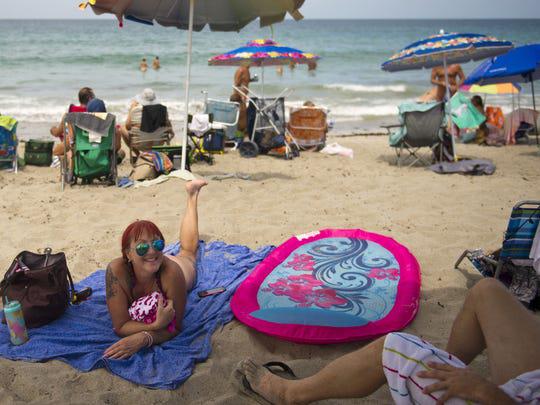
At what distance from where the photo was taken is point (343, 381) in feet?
6.72

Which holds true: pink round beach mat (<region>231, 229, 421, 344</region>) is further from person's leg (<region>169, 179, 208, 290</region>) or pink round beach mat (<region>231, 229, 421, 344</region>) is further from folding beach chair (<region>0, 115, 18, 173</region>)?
folding beach chair (<region>0, 115, 18, 173</region>)

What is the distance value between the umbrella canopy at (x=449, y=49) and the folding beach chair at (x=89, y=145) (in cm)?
396

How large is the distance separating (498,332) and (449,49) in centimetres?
580

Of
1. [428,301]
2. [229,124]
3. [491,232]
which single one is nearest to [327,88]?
[229,124]

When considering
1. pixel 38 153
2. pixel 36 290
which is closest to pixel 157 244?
pixel 36 290

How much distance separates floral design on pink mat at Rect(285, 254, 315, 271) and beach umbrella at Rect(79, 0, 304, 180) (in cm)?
249

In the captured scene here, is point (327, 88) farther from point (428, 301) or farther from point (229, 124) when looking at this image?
point (428, 301)

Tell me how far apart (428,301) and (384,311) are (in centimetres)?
43

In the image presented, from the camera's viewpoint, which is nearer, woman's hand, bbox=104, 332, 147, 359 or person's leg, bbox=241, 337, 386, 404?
person's leg, bbox=241, 337, 386, 404

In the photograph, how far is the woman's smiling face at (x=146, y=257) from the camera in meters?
2.75

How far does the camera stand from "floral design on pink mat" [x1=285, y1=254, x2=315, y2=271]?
3902mm

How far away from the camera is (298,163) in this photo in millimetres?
8133

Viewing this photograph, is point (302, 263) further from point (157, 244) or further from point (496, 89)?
point (496, 89)

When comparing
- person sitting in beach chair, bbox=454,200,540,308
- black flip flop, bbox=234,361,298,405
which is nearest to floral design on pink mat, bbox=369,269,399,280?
person sitting in beach chair, bbox=454,200,540,308
